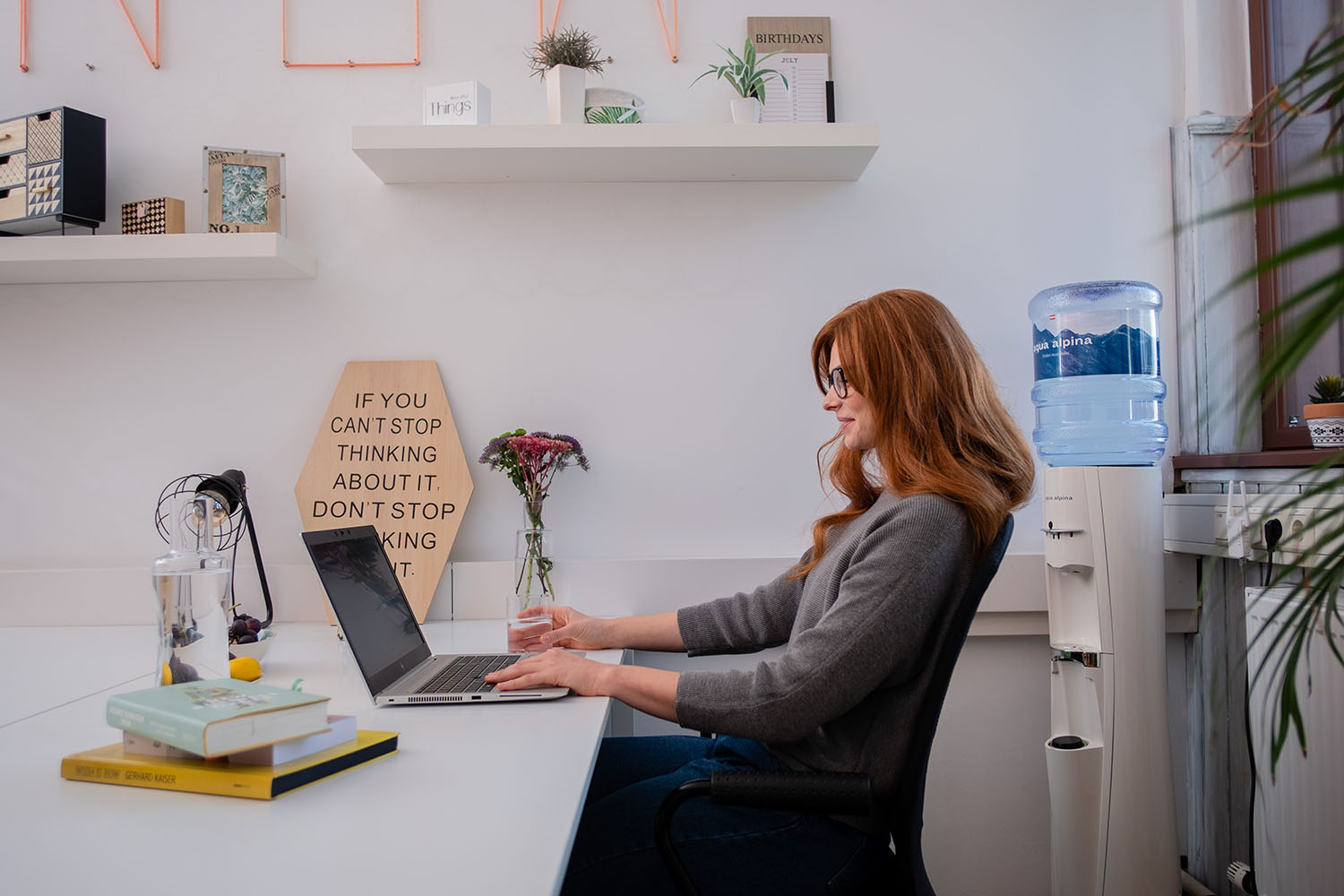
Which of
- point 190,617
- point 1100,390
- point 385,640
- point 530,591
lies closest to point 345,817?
point 190,617

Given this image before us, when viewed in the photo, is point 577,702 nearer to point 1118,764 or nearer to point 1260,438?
point 1118,764

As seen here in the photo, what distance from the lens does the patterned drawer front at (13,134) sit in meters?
2.20

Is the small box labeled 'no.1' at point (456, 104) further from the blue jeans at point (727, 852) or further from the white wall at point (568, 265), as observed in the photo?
the blue jeans at point (727, 852)

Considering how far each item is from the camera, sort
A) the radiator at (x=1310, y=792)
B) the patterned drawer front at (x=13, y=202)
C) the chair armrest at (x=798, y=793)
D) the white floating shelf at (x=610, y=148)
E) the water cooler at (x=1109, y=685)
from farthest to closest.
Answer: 1. the patterned drawer front at (x=13, y=202)
2. the white floating shelf at (x=610, y=148)
3. the water cooler at (x=1109, y=685)
4. the radiator at (x=1310, y=792)
5. the chair armrest at (x=798, y=793)

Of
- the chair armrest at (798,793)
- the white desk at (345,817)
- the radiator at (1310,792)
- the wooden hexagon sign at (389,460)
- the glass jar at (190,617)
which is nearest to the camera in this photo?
the white desk at (345,817)

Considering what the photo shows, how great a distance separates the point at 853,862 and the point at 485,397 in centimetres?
149

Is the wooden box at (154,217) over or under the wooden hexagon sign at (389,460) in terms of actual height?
over

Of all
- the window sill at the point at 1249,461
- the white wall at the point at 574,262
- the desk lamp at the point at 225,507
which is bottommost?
the desk lamp at the point at 225,507

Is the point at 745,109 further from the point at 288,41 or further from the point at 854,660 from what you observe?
the point at 854,660

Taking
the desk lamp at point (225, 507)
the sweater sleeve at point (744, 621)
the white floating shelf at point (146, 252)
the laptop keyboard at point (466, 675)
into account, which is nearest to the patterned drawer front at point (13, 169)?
the white floating shelf at point (146, 252)

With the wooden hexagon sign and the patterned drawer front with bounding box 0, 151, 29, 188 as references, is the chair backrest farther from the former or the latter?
the patterned drawer front with bounding box 0, 151, 29, 188

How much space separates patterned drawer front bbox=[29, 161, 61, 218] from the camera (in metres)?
2.17

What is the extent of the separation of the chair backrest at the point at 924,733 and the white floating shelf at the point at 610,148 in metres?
1.21

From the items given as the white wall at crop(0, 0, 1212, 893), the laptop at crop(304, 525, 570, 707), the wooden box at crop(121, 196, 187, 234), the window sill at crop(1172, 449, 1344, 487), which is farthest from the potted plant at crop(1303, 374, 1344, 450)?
the wooden box at crop(121, 196, 187, 234)
